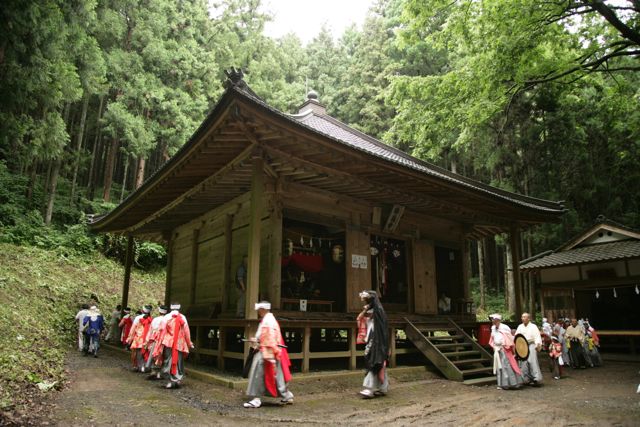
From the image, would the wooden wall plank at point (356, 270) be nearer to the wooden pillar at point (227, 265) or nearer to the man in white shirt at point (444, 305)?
the wooden pillar at point (227, 265)

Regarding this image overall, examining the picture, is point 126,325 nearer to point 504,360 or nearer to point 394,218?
point 394,218

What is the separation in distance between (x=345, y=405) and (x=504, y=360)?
13.2 feet

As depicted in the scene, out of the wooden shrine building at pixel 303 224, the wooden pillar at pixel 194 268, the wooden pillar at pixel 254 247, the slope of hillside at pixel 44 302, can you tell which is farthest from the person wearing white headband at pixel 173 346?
the wooden pillar at pixel 194 268

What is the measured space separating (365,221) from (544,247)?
1485 cm

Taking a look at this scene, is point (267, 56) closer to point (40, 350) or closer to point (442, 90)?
point (442, 90)

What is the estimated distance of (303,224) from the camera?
1168 centimetres

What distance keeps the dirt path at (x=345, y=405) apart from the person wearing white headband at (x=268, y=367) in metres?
0.21

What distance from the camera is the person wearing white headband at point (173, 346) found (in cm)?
765

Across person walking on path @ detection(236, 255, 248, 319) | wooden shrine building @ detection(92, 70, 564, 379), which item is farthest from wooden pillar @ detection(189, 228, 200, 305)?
person walking on path @ detection(236, 255, 248, 319)

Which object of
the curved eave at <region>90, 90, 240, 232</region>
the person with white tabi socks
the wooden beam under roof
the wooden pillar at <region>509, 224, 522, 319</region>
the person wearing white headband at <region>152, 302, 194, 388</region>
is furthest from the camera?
the wooden pillar at <region>509, 224, 522, 319</region>

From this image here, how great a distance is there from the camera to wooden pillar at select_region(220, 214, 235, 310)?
11.1m

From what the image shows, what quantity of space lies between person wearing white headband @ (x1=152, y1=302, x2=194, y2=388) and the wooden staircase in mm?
5220

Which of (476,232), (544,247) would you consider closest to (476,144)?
(544,247)

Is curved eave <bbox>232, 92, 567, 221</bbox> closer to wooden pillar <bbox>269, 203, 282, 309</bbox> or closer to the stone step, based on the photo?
wooden pillar <bbox>269, 203, 282, 309</bbox>
